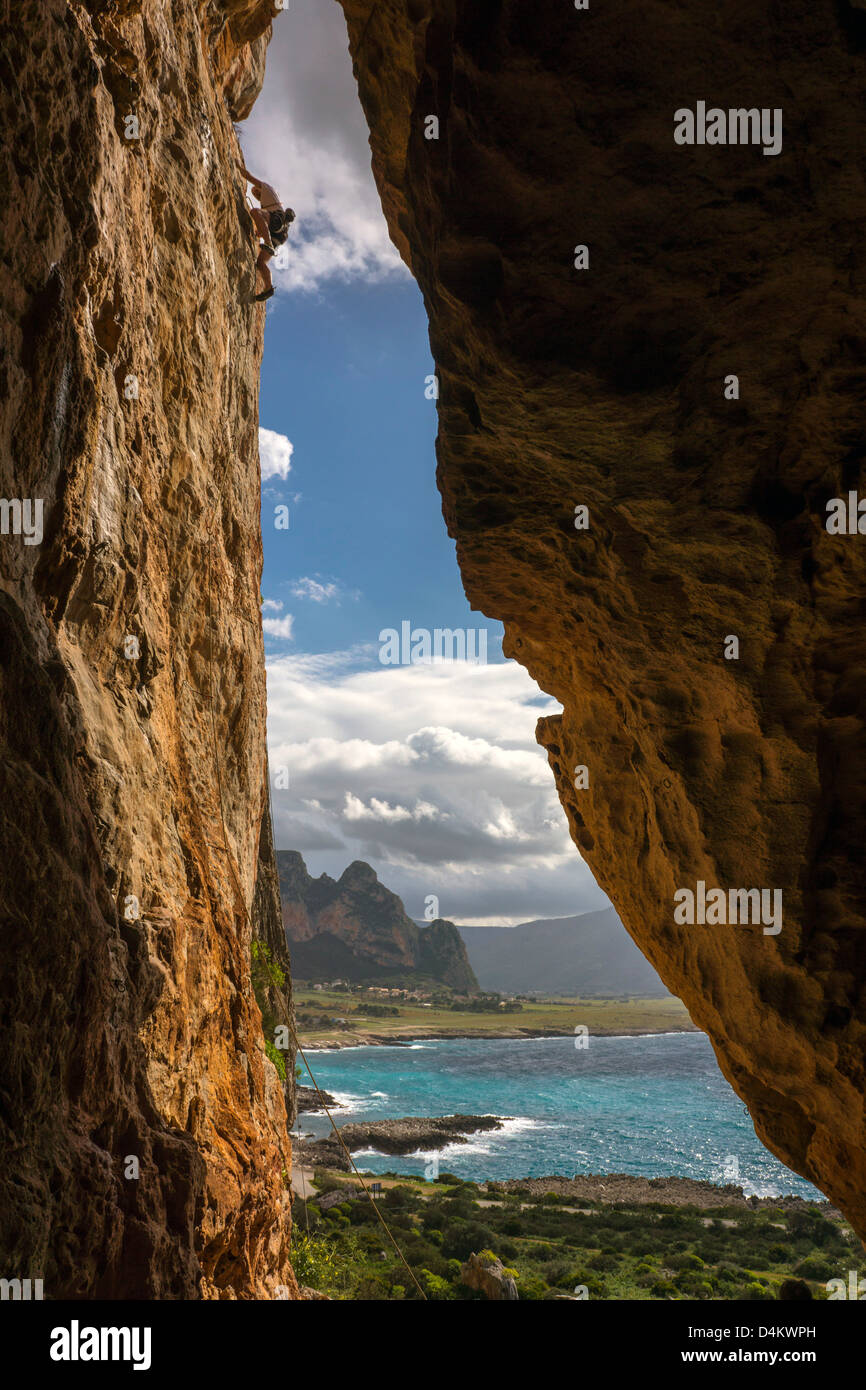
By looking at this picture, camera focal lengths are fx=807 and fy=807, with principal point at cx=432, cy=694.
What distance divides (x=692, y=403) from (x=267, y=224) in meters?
14.9

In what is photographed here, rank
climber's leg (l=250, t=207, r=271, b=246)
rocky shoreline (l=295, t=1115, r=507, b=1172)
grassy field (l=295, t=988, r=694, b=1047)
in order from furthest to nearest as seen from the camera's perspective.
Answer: grassy field (l=295, t=988, r=694, b=1047) < rocky shoreline (l=295, t=1115, r=507, b=1172) < climber's leg (l=250, t=207, r=271, b=246)

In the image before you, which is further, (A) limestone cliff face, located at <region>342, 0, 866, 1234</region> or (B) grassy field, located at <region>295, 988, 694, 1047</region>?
(B) grassy field, located at <region>295, 988, 694, 1047</region>

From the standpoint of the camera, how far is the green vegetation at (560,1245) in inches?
1125

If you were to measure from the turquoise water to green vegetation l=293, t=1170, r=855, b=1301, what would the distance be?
1007 cm

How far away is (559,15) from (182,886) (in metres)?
8.44

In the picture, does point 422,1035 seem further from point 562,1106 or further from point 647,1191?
point 647,1191

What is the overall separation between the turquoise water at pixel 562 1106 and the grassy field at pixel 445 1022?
19.9 feet

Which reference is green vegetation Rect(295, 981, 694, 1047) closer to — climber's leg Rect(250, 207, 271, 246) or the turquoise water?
the turquoise water

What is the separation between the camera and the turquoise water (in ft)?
186

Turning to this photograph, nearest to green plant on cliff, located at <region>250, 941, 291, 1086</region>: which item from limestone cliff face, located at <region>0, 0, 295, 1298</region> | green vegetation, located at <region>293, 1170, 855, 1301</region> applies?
limestone cliff face, located at <region>0, 0, 295, 1298</region>

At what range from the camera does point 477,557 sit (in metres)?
9.34

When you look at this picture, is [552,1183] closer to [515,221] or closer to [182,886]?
[182,886]

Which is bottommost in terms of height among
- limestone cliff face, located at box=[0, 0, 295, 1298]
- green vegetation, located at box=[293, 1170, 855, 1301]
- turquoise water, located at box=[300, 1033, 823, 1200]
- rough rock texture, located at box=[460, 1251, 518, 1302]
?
turquoise water, located at box=[300, 1033, 823, 1200]

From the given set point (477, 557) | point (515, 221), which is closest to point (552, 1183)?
point (477, 557)
